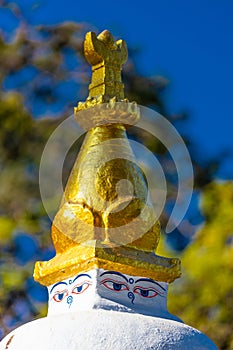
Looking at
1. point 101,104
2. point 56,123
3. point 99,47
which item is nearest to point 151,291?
point 101,104

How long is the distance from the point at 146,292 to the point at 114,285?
172 millimetres

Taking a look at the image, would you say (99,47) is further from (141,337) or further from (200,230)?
(200,230)

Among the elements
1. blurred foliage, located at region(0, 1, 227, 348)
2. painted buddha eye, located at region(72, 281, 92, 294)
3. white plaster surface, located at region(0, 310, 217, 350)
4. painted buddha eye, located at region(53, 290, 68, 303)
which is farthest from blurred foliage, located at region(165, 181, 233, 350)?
white plaster surface, located at region(0, 310, 217, 350)

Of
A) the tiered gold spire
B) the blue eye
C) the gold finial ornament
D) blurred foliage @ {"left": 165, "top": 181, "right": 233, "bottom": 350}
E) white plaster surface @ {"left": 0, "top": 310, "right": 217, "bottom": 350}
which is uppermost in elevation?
blurred foliage @ {"left": 165, "top": 181, "right": 233, "bottom": 350}

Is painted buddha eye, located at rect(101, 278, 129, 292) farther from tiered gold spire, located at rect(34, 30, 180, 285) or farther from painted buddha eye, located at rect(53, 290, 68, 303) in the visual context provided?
painted buddha eye, located at rect(53, 290, 68, 303)

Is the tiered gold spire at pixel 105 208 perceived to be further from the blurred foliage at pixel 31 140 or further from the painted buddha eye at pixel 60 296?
the blurred foliage at pixel 31 140

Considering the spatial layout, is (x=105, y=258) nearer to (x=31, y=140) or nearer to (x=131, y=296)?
(x=131, y=296)

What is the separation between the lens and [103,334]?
3.07 m

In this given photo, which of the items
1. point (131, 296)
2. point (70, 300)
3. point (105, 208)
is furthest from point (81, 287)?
point (105, 208)

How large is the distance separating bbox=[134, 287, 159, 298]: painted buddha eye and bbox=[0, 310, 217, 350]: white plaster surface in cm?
19

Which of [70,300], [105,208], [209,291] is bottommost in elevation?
[70,300]

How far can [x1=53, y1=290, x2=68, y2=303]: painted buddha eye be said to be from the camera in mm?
3497

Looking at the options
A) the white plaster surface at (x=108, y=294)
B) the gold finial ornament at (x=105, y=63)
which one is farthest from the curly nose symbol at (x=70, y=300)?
the gold finial ornament at (x=105, y=63)

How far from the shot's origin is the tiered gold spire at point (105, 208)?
3.45 metres
